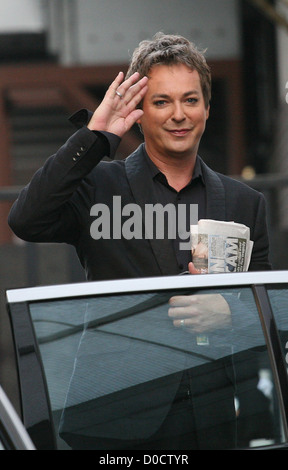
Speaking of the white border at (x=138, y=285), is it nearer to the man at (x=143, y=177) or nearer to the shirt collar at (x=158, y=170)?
the man at (x=143, y=177)

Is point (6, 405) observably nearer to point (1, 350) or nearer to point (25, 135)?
point (1, 350)

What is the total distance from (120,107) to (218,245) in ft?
1.73

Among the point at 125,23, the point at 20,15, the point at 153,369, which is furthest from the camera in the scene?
the point at 20,15

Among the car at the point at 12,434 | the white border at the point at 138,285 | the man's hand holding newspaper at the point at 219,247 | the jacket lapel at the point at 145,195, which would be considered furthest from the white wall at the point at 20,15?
the car at the point at 12,434

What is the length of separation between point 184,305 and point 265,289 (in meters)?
0.21

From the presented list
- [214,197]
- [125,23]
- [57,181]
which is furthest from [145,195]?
[125,23]

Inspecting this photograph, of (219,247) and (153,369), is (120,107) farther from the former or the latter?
(153,369)

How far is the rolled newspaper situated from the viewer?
109 inches

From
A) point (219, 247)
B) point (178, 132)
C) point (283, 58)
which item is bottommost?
point (219, 247)
